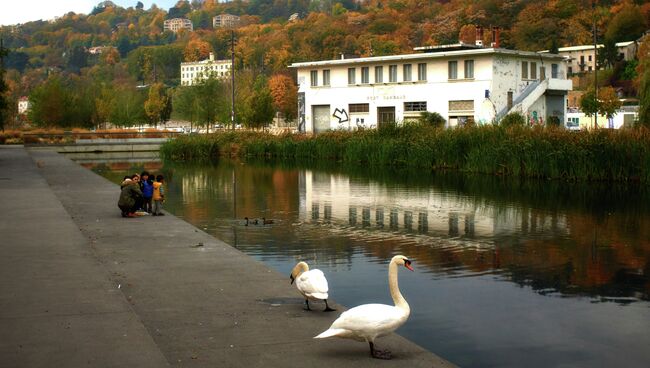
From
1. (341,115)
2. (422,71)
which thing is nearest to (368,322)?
(422,71)

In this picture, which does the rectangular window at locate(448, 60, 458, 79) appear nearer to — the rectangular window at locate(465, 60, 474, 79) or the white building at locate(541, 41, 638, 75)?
the rectangular window at locate(465, 60, 474, 79)

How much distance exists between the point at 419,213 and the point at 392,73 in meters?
44.0

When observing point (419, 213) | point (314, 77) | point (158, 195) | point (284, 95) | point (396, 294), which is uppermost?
point (284, 95)

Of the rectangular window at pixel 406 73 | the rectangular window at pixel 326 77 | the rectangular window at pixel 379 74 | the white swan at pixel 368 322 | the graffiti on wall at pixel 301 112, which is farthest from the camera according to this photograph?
the graffiti on wall at pixel 301 112

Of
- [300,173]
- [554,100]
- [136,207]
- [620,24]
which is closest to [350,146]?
[300,173]

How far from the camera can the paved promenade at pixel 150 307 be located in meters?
9.05

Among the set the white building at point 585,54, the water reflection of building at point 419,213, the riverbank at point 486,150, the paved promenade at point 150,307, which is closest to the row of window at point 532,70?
the riverbank at point 486,150

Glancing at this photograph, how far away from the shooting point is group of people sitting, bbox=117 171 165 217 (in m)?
21.4

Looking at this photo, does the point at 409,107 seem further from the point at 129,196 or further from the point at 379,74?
the point at 129,196

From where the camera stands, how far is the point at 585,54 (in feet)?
462

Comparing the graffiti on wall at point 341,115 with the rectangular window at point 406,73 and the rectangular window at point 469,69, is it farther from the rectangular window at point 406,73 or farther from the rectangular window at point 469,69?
the rectangular window at point 469,69

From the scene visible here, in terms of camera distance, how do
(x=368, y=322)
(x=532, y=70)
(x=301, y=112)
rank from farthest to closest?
(x=301, y=112)
(x=532, y=70)
(x=368, y=322)

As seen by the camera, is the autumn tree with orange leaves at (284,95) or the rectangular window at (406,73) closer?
the rectangular window at (406,73)

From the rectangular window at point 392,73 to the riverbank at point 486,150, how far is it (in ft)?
36.8
